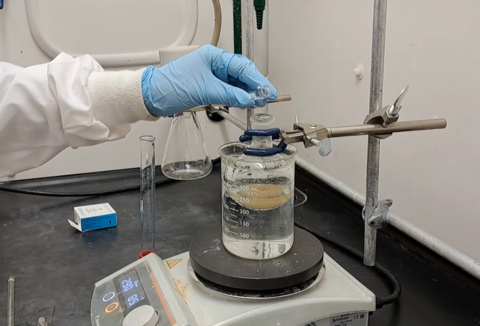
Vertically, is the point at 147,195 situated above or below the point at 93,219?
above

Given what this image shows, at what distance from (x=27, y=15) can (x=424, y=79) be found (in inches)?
49.2

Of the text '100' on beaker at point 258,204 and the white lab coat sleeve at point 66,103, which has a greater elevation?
the white lab coat sleeve at point 66,103

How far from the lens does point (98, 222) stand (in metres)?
1.21

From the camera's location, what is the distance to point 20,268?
1022 millimetres

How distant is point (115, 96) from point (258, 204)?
0.36m

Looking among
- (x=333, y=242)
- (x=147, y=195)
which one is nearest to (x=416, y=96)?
(x=333, y=242)

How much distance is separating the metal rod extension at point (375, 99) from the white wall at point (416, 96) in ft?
0.68

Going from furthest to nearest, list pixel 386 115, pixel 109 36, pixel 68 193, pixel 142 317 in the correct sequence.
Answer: pixel 109 36, pixel 68 193, pixel 386 115, pixel 142 317

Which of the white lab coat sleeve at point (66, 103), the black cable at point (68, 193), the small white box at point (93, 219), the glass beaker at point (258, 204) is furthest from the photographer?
the black cable at point (68, 193)

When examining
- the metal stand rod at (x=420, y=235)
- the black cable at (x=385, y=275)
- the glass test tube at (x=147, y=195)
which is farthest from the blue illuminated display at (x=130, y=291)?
the metal stand rod at (x=420, y=235)

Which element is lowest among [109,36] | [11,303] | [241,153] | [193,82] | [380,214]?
[11,303]

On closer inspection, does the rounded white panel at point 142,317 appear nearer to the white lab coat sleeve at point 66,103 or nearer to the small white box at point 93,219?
the white lab coat sleeve at point 66,103

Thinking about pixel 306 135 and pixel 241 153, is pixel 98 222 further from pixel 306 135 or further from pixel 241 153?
pixel 306 135

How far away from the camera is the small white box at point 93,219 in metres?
1.20
